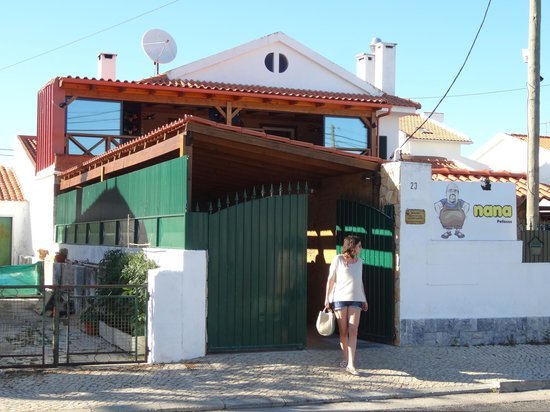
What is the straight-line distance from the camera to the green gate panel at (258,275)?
33.0 ft

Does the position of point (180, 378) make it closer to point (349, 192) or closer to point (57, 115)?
point (349, 192)

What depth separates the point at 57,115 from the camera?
19094mm

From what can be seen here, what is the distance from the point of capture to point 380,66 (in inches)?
1113

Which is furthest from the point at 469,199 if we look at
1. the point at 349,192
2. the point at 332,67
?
the point at 332,67

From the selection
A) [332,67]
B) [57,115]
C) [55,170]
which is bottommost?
[55,170]

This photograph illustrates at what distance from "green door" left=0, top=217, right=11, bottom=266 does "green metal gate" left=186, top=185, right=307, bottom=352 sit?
51.6 feet

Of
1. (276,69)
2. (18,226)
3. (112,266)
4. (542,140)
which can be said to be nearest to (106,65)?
(276,69)

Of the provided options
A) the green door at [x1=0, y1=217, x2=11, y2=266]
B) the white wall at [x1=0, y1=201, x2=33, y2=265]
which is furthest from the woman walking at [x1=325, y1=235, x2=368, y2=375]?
the green door at [x1=0, y1=217, x2=11, y2=266]

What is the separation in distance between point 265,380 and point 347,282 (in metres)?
1.68

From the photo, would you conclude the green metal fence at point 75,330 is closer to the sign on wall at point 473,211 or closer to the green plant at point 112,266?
the green plant at point 112,266

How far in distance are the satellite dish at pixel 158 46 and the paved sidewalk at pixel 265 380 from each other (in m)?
15.0

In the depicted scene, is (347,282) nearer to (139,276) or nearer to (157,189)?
(139,276)

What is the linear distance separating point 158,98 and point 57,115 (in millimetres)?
2805

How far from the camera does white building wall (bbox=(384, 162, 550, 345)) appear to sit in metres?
10.9
